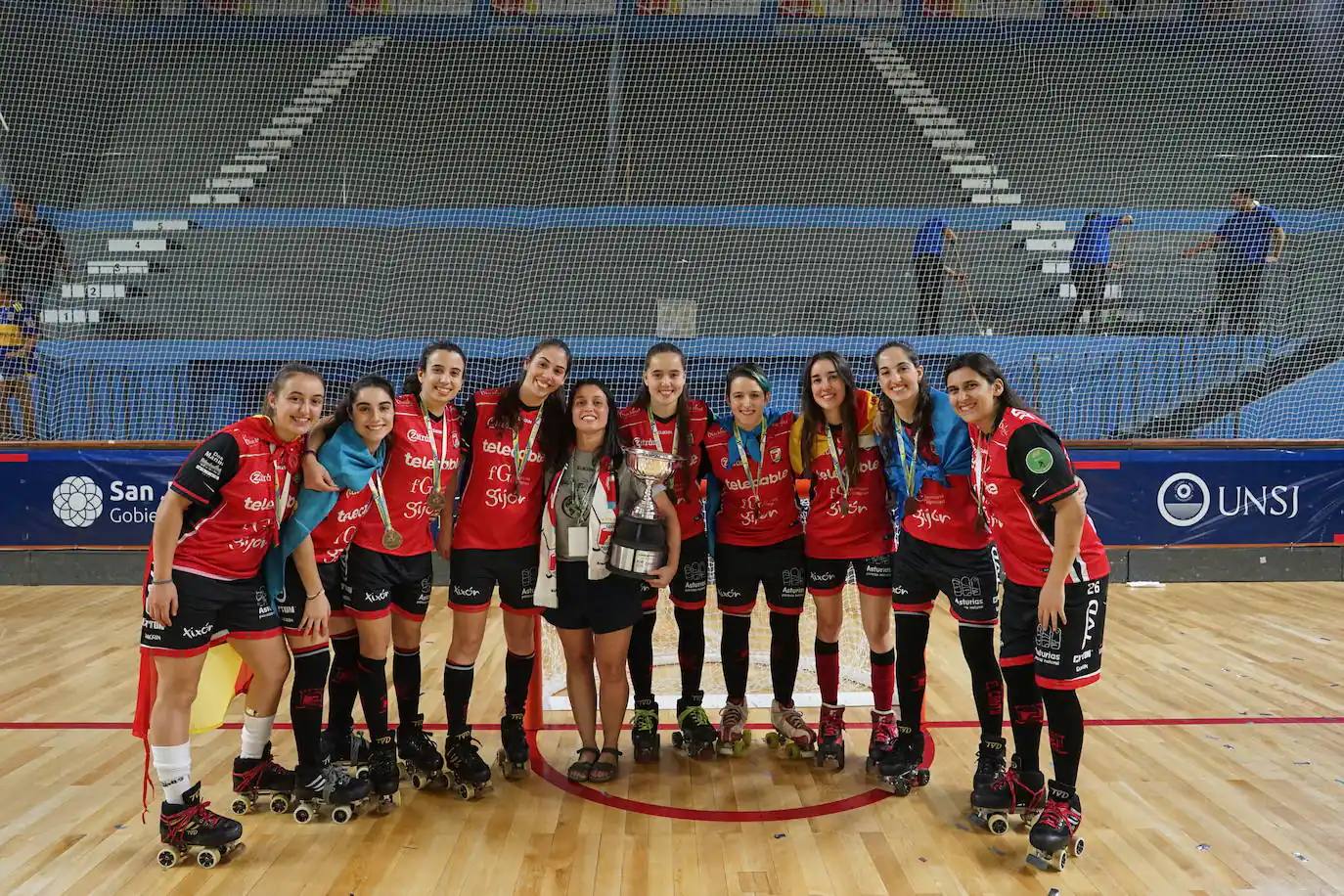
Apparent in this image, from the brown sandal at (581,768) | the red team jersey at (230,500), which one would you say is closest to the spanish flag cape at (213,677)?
the red team jersey at (230,500)

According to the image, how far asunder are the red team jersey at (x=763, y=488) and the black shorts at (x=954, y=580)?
0.53 meters

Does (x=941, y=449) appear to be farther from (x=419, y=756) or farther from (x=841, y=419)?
(x=419, y=756)

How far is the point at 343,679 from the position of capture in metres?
3.41

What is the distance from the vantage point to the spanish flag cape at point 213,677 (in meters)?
2.99

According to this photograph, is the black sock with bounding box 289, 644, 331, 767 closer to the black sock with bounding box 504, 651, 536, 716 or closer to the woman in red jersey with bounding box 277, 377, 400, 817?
the woman in red jersey with bounding box 277, 377, 400, 817

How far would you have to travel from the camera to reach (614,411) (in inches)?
141

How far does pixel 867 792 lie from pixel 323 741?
196cm

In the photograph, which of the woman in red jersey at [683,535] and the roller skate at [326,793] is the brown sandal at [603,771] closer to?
the woman in red jersey at [683,535]

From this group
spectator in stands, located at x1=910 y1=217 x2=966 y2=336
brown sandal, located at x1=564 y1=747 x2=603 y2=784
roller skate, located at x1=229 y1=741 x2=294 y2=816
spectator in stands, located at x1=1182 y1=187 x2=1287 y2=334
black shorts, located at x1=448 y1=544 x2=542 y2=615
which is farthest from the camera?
spectator in stands, located at x1=910 y1=217 x2=966 y2=336

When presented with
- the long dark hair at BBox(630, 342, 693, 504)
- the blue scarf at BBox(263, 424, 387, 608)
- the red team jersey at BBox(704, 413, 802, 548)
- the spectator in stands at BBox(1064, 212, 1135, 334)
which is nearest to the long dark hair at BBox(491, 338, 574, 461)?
the long dark hair at BBox(630, 342, 693, 504)

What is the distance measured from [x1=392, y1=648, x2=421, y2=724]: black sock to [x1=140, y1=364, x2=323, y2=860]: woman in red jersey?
511 millimetres

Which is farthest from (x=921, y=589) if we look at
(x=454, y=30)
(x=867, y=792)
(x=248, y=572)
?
(x=454, y=30)

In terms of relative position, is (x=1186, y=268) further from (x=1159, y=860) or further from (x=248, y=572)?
(x=248, y=572)

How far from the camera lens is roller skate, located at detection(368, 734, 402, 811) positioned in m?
3.33
